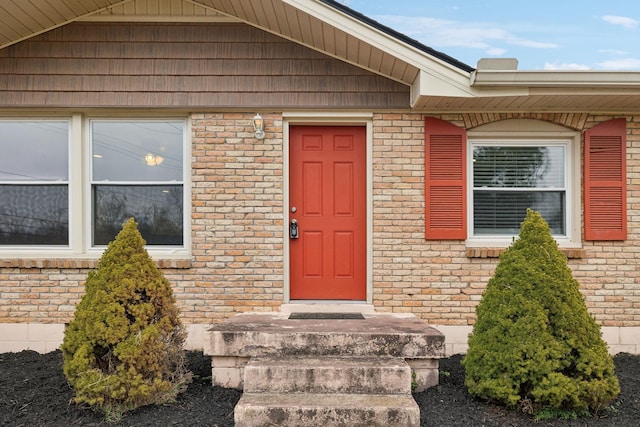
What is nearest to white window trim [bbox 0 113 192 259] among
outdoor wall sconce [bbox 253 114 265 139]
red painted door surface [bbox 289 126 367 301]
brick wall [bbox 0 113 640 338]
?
brick wall [bbox 0 113 640 338]

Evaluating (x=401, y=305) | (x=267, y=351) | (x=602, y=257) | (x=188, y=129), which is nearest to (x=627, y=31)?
(x=602, y=257)

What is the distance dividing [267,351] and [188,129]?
8.80ft

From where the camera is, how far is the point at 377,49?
433cm

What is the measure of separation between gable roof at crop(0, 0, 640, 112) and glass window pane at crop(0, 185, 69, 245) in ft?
5.40

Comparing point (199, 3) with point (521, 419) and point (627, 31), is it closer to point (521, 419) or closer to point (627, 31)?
point (521, 419)

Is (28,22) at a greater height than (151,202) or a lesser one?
greater

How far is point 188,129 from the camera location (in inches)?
193

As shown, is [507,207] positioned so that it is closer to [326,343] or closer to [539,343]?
[539,343]

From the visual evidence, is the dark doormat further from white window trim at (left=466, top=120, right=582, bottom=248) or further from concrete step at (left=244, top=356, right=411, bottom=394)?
white window trim at (left=466, top=120, right=582, bottom=248)

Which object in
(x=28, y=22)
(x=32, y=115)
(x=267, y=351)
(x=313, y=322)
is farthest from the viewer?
(x=32, y=115)

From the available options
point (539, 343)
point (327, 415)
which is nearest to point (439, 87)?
point (539, 343)

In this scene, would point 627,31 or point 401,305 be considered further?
point 627,31

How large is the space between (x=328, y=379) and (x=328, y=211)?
7.07 feet

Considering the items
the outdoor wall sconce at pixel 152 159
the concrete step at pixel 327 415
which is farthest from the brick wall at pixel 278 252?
the concrete step at pixel 327 415
